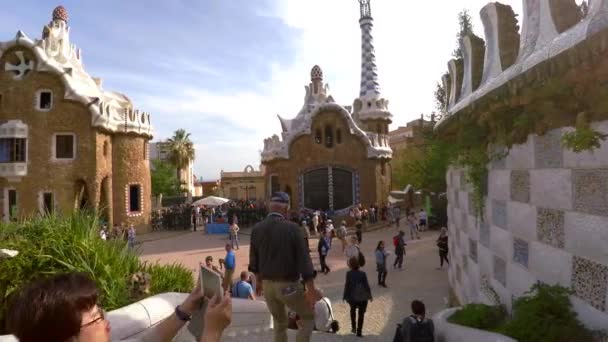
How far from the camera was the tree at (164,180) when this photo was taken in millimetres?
37812

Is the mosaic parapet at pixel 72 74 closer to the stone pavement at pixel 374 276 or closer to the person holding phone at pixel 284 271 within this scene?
the stone pavement at pixel 374 276

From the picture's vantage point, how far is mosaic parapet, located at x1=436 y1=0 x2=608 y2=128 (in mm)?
2409

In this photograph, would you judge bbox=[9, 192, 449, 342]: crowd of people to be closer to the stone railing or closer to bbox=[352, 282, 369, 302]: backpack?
bbox=[352, 282, 369, 302]: backpack

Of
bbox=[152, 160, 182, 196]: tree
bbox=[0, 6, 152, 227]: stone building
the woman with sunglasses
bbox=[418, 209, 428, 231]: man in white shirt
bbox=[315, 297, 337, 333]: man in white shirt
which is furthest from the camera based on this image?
bbox=[152, 160, 182, 196]: tree

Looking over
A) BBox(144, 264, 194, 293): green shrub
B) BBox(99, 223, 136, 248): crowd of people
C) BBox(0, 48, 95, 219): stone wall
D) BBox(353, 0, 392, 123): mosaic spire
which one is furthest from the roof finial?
BBox(144, 264, 194, 293): green shrub

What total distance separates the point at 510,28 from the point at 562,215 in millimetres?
2488

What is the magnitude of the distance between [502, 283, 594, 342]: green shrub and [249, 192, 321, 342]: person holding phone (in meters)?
1.66

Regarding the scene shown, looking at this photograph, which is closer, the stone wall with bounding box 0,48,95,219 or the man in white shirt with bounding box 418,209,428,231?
the man in white shirt with bounding box 418,209,428,231

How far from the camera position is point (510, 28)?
4543 mm

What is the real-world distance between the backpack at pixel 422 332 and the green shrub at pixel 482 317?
0.21 metres

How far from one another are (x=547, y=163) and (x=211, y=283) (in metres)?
2.54

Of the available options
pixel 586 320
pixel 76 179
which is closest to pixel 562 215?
pixel 586 320

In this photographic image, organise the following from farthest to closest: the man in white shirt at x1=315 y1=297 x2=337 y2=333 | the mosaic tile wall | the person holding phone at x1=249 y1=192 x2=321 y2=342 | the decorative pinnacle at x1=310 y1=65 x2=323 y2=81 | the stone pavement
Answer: the decorative pinnacle at x1=310 y1=65 x2=323 y2=81 < the stone pavement < the man in white shirt at x1=315 y1=297 x2=337 y2=333 < the person holding phone at x1=249 y1=192 x2=321 y2=342 < the mosaic tile wall

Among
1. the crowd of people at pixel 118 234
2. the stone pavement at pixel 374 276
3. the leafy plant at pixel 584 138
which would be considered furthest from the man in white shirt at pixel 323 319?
the leafy plant at pixel 584 138
